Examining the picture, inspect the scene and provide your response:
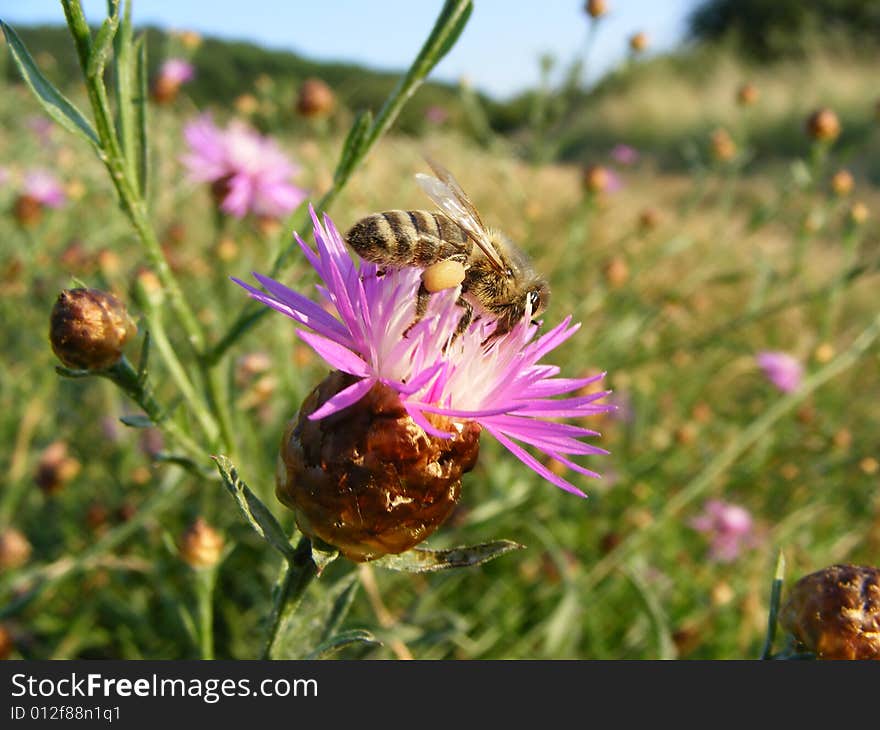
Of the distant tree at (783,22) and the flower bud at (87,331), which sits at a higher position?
the distant tree at (783,22)

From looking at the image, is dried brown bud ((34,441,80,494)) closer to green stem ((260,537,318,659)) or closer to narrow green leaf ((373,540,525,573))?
green stem ((260,537,318,659))

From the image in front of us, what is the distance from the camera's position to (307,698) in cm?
94

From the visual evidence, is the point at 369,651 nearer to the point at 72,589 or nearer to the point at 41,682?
the point at 41,682

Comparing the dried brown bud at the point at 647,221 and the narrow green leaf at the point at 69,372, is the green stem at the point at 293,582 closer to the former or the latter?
the narrow green leaf at the point at 69,372

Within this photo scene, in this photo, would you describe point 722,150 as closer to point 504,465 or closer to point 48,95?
point 504,465

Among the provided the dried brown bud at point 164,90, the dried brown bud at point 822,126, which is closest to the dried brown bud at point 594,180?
the dried brown bud at point 822,126

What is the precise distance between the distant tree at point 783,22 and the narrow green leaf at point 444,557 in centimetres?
2106

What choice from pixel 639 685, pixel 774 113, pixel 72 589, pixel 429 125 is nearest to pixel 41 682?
pixel 639 685

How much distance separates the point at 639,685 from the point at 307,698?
1.43 ft

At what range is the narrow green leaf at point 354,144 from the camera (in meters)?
1.06

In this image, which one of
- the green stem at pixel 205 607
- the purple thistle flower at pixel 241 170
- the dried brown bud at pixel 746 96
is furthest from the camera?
the dried brown bud at pixel 746 96

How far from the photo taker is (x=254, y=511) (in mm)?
810

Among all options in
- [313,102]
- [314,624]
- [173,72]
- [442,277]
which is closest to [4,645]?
[314,624]

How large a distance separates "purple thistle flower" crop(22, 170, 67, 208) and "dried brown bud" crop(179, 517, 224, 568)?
2106 millimetres
